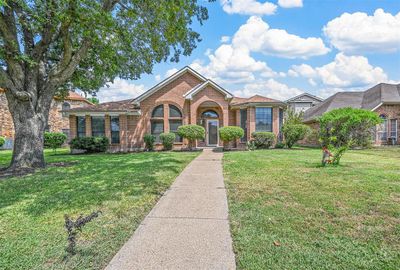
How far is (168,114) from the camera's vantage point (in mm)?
18266

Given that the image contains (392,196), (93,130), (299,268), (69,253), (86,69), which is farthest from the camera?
(93,130)

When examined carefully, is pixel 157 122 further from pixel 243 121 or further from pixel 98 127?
pixel 243 121

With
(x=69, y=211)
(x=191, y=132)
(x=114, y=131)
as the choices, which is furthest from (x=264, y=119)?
(x=69, y=211)

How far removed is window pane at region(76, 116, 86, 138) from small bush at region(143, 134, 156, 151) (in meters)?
4.99

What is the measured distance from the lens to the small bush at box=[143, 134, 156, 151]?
17469mm

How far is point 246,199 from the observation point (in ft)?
16.6

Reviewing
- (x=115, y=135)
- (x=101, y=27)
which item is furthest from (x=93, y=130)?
(x=101, y=27)

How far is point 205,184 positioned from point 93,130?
14.4m

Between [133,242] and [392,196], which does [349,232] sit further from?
[133,242]

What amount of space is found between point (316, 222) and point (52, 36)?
11.5 metres

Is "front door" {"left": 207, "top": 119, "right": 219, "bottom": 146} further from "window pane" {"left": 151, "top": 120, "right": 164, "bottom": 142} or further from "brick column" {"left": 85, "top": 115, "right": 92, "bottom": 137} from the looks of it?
"brick column" {"left": 85, "top": 115, "right": 92, "bottom": 137}

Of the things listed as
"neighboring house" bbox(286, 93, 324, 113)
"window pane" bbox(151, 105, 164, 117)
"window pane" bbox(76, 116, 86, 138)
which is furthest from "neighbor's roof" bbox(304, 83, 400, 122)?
"window pane" bbox(76, 116, 86, 138)

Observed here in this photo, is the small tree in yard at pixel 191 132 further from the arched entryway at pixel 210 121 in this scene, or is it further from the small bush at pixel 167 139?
the arched entryway at pixel 210 121

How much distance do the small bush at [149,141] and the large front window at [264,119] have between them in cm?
823
